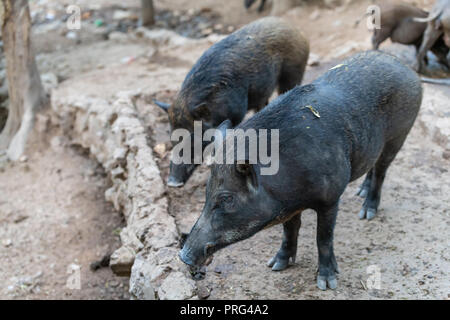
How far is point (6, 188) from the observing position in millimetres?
7125

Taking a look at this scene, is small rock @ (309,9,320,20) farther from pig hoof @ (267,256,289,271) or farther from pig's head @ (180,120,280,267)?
pig's head @ (180,120,280,267)

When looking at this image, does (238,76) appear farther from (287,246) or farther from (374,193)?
(287,246)

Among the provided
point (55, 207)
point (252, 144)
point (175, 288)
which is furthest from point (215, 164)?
point (55, 207)

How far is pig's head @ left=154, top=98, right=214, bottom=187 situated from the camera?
4.56 m

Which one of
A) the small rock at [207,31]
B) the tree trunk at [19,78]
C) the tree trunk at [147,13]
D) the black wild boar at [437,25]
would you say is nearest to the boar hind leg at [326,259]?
the black wild boar at [437,25]

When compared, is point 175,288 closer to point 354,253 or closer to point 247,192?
point 247,192

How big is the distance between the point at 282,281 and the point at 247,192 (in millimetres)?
1006

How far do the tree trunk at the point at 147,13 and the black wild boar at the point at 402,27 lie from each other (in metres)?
6.67

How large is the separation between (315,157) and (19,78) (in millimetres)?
6453

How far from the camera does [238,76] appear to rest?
188 inches

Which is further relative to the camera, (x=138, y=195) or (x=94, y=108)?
(x=94, y=108)

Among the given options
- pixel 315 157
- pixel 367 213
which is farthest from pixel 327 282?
pixel 367 213

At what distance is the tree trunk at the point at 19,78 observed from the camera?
760 cm

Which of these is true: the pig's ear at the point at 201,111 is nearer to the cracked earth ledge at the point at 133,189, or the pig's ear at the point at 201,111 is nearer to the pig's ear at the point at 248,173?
the cracked earth ledge at the point at 133,189
